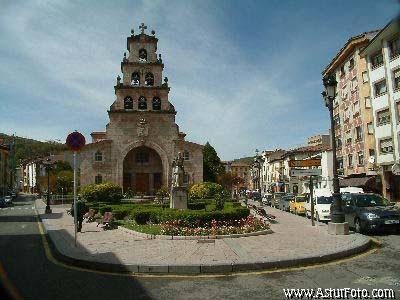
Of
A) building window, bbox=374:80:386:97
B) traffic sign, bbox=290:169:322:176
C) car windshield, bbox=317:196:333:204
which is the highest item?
building window, bbox=374:80:386:97

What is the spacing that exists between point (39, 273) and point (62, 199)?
4144 centimetres

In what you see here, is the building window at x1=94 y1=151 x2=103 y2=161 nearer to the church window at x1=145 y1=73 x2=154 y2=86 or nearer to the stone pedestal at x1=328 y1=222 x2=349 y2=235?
the church window at x1=145 y1=73 x2=154 y2=86

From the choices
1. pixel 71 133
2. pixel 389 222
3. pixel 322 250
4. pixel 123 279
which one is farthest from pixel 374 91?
pixel 123 279

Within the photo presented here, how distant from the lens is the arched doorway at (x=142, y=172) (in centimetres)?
4828

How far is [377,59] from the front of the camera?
109ft

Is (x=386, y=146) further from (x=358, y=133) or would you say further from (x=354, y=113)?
(x=354, y=113)

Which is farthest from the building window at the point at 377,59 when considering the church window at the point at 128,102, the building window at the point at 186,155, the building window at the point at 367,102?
the church window at the point at 128,102

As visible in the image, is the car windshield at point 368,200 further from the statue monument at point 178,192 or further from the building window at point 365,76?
the building window at point 365,76

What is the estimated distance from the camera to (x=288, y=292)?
655cm

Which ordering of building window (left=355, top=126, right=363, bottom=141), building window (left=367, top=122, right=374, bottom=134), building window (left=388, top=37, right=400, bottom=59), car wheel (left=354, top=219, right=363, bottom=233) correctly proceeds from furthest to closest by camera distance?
building window (left=355, top=126, right=363, bottom=141) < building window (left=367, top=122, right=374, bottom=134) < building window (left=388, top=37, right=400, bottom=59) < car wheel (left=354, top=219, right=363, bottom=233)

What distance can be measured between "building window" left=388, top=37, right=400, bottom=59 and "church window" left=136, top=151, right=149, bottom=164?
1178 inches

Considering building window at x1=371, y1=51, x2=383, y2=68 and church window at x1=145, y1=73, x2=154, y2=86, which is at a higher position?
church window at x1=145, y1=73, x2=154, y2=86

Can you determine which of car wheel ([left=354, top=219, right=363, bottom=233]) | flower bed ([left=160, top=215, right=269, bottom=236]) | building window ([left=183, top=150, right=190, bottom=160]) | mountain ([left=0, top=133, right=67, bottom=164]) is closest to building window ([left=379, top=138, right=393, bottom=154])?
car wheel ([left=354, top=219, right=363, bottom=233])

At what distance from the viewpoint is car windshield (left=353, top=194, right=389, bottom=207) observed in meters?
15.8
